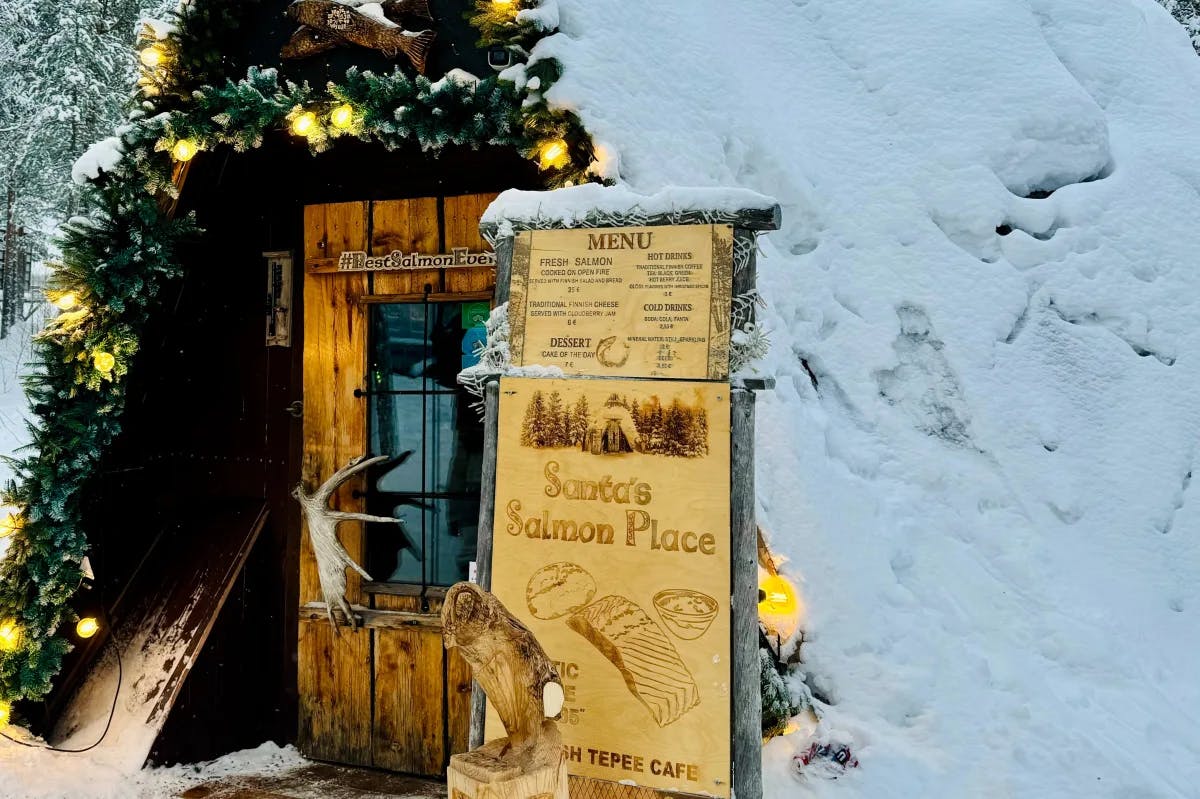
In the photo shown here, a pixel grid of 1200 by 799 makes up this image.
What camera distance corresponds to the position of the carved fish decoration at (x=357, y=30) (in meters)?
3.69

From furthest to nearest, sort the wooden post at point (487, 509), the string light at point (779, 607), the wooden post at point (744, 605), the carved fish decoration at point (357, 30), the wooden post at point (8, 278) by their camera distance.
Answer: the wooden post at point (8, 278)
the carved fish decoration at point (357, 30)
the string light at point (779, 607)
the wooden post at point (487, 509)
the wooden post at point (744, 605)

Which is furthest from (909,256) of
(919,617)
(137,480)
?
(137,480)

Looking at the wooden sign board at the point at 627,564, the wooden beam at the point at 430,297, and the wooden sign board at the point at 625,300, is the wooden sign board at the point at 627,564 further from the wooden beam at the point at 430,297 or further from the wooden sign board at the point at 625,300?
the wooden beam at the point at 430,297

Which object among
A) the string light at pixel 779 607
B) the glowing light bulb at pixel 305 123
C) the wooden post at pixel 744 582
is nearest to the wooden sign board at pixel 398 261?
the glowing light bulb at pixel 305 123

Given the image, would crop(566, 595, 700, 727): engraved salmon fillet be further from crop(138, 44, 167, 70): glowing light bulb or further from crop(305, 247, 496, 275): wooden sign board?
crop(138, 44, 167, 70): glowing light bulb

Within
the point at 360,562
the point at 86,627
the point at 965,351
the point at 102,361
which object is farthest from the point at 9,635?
the point at 965,351

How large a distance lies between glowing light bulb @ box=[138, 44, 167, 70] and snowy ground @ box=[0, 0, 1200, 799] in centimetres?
208

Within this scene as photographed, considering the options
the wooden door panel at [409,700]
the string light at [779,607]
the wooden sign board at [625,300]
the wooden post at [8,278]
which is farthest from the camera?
the wooden post at [8,278]

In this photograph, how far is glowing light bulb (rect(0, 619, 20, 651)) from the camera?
338cm

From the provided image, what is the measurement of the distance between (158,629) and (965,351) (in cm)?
455

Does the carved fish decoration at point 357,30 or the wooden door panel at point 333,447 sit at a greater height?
the carved fish decoration at point 357,30

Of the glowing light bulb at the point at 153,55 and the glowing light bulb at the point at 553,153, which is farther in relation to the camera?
the glowing light bulb at the point at 153,55

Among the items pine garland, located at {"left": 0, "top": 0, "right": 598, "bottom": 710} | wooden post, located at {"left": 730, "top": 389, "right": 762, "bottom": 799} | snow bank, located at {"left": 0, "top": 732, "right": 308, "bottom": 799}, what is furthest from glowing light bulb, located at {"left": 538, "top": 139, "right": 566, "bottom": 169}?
snow bank, located at {"left": 0, "top": 732, "right": 308, "bottom": 799}

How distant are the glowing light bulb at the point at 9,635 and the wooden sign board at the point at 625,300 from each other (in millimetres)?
2754
